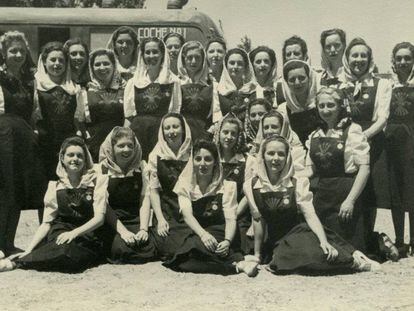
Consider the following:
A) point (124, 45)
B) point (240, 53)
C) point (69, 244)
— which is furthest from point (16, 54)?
point (240, 53)

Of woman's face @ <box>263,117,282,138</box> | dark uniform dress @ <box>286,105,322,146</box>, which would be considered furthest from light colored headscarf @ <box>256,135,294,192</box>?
dark uniform dress @ <box>286,105,322,146</box>

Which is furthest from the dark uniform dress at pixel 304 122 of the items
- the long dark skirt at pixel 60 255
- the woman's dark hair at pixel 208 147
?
the long dark skirt at pixel 60 255

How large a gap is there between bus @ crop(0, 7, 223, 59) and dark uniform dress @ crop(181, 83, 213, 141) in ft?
9.01

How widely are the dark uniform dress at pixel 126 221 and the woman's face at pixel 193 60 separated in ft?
3.29

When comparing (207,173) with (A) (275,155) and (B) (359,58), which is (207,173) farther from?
(B) (359,58)

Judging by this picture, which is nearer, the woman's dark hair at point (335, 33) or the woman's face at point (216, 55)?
the woman's dark hair at point (335, 33)

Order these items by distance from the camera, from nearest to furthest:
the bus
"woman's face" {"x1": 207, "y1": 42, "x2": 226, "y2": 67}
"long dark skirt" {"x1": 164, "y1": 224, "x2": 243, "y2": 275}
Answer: "long dark skirt" {"x1": 164, "y1": 224, "x2": 243, "y2": 275} → "woman's face" {"x1": 207, "y1": 42, "x2": 226, "y2": 67} → the bus

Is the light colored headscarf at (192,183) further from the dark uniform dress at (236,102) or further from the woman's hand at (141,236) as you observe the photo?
the dark uniform dress at (236,102)

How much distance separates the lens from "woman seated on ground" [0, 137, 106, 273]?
12.5 feet

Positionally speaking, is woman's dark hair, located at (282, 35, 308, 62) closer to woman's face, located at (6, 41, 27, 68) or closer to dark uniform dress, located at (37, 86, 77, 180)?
dark uniform dress, located at (37, 86, 77, 180)

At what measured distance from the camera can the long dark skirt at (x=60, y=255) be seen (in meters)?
3.79

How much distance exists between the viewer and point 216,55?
495 cm

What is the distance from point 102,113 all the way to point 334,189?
186 cm

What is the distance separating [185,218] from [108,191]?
2.07ft
